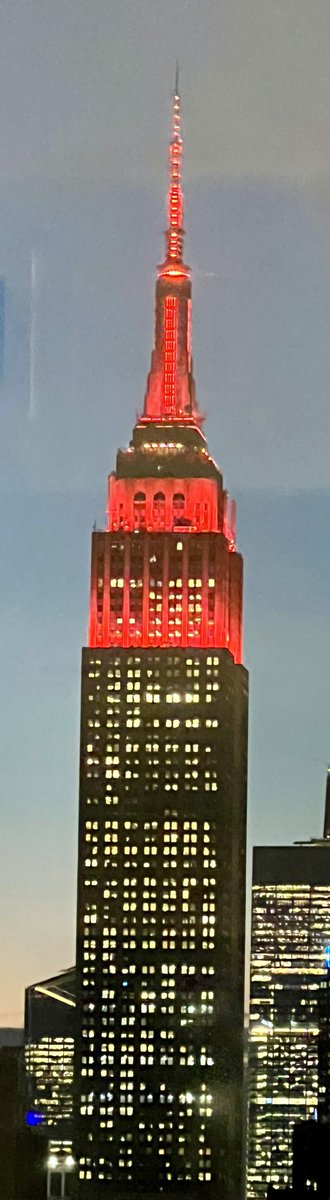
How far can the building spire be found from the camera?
10887 millimetres

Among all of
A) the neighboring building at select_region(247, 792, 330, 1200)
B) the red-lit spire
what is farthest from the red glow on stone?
the neighboring building at select_region(247, 792, 330, 1200)

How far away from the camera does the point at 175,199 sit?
37.0ft

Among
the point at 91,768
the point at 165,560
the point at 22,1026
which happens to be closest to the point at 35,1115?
the point at 22,1026

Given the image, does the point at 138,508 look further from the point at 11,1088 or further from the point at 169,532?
the point at 11,1088

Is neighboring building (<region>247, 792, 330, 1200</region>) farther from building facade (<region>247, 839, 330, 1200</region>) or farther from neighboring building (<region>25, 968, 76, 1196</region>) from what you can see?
neighboring building (<region>25, 968, 76, 1196</region>)

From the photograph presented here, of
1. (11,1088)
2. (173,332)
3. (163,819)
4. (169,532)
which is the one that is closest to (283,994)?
(163,819)

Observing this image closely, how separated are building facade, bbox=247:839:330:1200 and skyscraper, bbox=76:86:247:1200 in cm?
10

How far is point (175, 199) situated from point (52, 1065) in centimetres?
337

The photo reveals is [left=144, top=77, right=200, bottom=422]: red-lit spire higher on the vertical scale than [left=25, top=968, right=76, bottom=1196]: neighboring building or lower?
higher

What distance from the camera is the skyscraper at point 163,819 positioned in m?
12.0

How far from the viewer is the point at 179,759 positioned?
12.3m

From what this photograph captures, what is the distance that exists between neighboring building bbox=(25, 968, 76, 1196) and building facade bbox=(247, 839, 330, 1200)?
721 mm

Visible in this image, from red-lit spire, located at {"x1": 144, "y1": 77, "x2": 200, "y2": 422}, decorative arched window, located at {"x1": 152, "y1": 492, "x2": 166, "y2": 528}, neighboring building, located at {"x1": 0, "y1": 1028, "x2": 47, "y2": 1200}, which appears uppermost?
red-lit spire, located at {"x1": 144, "y1": 77, "x2": 200, "y2": 422}

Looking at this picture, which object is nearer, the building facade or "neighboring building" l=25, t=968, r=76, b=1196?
the building facade
